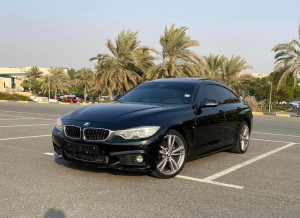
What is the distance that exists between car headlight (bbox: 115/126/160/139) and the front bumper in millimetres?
73

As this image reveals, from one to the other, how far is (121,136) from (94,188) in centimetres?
73

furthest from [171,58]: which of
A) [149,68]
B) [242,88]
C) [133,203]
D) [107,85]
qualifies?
[133,203]

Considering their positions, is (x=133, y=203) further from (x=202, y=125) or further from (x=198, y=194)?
(x=202, y=125)

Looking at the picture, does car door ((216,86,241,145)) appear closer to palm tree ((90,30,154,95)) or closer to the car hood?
the car hood

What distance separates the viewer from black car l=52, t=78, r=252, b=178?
172 inches

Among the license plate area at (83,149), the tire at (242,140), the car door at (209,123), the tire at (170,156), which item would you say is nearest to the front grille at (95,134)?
the license plate area at (83,149)

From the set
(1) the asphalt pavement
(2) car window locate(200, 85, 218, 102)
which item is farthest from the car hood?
(1) the asphalt pavement

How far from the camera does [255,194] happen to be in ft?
13.6

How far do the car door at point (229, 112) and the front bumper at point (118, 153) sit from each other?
2.16 metres

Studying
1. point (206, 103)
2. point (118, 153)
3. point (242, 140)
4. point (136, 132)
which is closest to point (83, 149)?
point (118, 153)

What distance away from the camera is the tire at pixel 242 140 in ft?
22.2

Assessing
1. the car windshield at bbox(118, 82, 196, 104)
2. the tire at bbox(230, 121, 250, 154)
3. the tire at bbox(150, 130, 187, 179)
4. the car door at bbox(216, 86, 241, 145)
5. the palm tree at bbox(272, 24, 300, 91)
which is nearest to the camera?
the tire at bbox(150, 130, 187, 179)

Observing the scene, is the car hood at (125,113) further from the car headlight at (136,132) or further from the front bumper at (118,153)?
the front bumper at (118,153)

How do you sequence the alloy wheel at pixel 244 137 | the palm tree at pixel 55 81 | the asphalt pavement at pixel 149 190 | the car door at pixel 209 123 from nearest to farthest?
the asphalt pavement at pixel 149 190 → the car door at pixel 209 123 → the alloy wheel at pixel 244 137 → the palm tree at pixel 55 81
